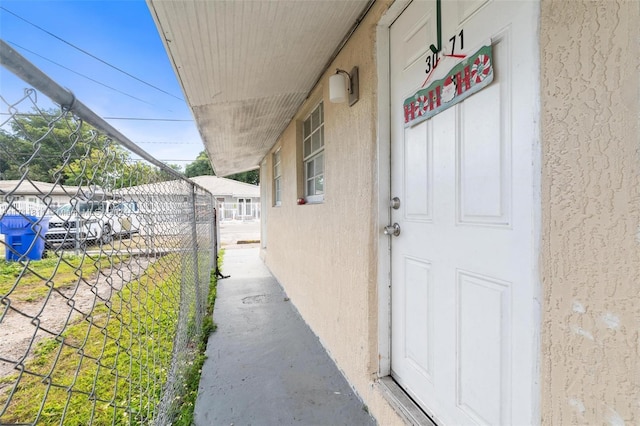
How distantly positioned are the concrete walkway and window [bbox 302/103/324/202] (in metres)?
1.62

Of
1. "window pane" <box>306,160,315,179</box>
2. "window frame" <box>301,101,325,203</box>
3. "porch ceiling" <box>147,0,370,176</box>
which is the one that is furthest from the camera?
"window pane" <box>306,160,315,179</box>

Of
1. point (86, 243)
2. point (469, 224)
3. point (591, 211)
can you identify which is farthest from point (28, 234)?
point (591, 211)

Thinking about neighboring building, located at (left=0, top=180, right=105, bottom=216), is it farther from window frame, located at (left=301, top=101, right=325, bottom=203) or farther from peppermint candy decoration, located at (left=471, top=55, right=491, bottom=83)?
window frame, located at (left=301, top=101, right=325, bottom=203)

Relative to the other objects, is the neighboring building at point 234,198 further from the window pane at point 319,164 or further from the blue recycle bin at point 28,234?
the window pane at point 319,164

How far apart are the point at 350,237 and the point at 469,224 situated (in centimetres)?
109

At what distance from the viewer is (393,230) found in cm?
192

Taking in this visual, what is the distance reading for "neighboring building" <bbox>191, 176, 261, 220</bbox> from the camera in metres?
23.7

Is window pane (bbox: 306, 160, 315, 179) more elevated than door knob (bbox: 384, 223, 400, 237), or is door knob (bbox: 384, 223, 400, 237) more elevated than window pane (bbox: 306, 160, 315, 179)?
window pane (bbox: 306, 160, 315, 179)


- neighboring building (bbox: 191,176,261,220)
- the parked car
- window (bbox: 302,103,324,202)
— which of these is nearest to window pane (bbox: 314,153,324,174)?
window (bbox: 302,103,324,202)

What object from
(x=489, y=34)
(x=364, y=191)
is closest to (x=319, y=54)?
(x=364, y=191)

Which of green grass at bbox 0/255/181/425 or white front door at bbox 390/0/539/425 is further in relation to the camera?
green grass at bbox 0/255/181/425

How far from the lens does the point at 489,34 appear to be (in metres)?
1.25

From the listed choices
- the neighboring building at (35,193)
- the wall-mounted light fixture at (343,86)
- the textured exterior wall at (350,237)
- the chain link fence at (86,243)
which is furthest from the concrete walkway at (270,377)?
→ the wall-mounted light fixture at (343,86)

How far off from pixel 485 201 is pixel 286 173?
12.7 ft
